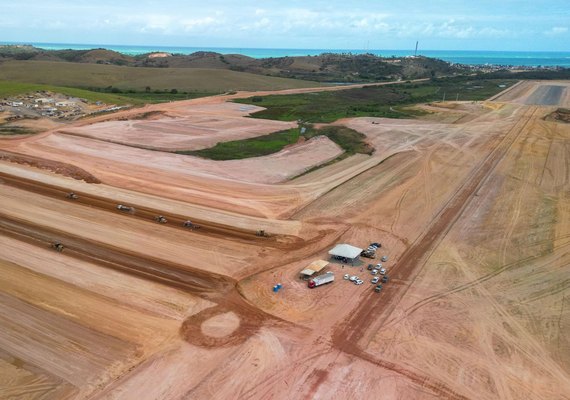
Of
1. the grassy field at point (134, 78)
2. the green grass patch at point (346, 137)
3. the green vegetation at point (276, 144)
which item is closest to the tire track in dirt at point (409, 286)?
the green grass patch at point (346, 137)

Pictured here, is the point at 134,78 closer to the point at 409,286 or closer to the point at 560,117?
the point at 560,117

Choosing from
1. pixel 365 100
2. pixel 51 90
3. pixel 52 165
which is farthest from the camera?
pixel 365 100

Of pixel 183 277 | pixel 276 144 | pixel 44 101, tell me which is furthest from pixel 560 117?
pixel 44 101

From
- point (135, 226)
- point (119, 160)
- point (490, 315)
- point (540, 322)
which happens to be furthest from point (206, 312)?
point (119, 160)

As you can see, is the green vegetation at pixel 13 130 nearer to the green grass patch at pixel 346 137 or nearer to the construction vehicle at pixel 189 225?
the construction vehicle at pixel 189 225

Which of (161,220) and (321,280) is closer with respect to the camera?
(321,280)

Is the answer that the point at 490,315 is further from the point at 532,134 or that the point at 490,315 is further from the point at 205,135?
the point at 532,134
